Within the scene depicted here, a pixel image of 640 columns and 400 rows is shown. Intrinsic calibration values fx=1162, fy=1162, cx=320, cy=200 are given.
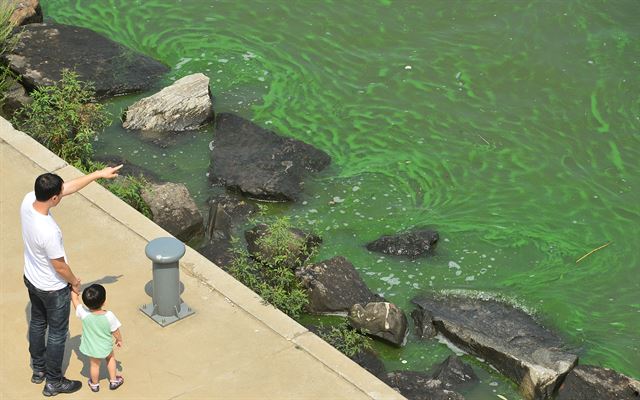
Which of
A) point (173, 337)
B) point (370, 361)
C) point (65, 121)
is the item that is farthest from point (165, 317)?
point (65, 121)

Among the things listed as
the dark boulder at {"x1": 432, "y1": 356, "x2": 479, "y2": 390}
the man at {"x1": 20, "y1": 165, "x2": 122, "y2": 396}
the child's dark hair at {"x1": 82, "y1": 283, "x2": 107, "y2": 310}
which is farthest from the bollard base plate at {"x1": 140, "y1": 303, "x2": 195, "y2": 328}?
the dark boulder at {"x1": 432, "y1": 356, "x2": 479, "y2": 390}

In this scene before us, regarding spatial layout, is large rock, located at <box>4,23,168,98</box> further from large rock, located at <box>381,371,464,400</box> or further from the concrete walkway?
large rock, located at <box>381,371,464,400</box>

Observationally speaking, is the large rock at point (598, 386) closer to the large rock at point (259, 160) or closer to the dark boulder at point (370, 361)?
the dark boulder at point (370, 361)

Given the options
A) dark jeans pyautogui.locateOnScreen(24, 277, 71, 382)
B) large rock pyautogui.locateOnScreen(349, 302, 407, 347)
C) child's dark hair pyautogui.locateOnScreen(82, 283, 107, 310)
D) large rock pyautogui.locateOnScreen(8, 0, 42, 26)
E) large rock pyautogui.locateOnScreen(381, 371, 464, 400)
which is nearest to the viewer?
child's dark hair pyautogui.locateOnScreen(82, 283, 107, 310)

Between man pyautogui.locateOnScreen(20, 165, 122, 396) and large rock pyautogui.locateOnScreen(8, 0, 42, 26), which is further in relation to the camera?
large rock pyautogui.locateOnScreen(8, 0, 42, 26)

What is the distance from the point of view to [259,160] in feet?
41.9

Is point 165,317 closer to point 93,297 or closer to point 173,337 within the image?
point 173,337

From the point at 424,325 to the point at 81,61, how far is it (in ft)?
21.0

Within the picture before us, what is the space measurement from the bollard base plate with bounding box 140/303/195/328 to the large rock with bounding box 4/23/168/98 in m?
5.31

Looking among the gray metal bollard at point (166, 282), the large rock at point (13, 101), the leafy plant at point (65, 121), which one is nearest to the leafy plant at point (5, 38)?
the large rock at point (13, 101)

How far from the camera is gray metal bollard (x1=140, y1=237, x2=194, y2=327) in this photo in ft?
28.4

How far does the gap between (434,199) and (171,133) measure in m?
3.23

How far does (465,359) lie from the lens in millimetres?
9992

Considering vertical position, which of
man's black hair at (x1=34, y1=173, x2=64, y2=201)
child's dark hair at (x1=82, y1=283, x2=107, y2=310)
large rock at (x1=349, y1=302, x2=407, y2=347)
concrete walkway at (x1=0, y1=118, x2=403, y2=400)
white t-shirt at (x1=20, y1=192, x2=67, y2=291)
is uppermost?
man's black hair at (x1=34, y1=173, x2=64, y2=201)
